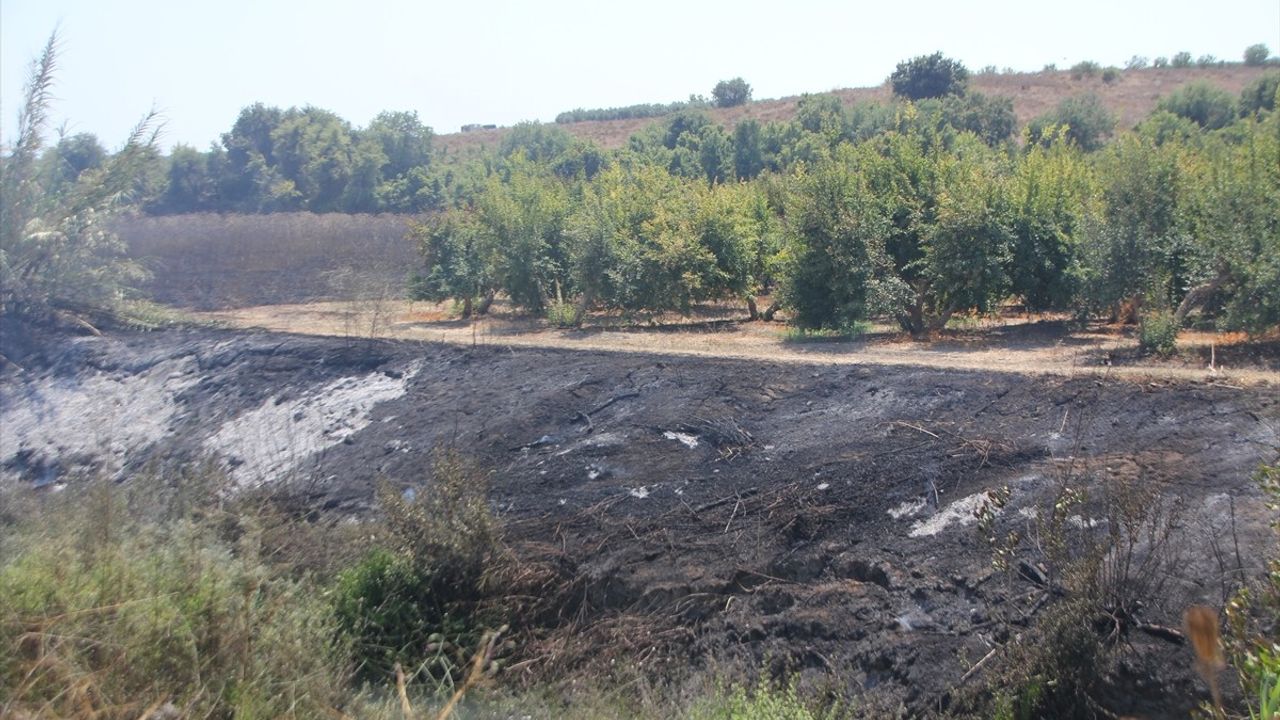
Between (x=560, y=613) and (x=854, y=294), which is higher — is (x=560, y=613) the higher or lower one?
the lower one

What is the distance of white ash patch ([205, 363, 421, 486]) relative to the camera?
49.3 ft

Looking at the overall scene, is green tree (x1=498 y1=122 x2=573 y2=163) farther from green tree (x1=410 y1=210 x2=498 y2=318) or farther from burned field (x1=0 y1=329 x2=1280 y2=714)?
burned field (x1=0 y1=329 x2=1280 y2=714)

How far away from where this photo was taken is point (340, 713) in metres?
5.88

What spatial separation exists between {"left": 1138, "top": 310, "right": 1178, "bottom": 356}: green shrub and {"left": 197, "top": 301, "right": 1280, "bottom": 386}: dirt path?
233mm

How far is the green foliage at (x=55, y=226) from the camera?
22.2 metres

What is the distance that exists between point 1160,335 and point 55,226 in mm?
22486

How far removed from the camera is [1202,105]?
39.4m

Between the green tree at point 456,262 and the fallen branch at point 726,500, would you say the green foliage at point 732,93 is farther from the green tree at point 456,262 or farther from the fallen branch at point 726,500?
the fallen branch at point 726,500

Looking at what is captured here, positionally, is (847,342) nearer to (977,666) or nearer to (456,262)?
(977,666)

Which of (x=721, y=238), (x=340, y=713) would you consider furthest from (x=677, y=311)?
(x=340, y=713)

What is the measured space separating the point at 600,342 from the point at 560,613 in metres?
9.15

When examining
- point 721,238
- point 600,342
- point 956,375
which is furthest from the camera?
point 721,238

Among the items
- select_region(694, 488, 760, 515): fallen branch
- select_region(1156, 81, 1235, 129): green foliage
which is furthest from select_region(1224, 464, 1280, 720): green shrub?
select_region(1156, 81, 1235, 129): green foliage

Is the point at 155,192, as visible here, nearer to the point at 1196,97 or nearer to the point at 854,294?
the point at 854,294
